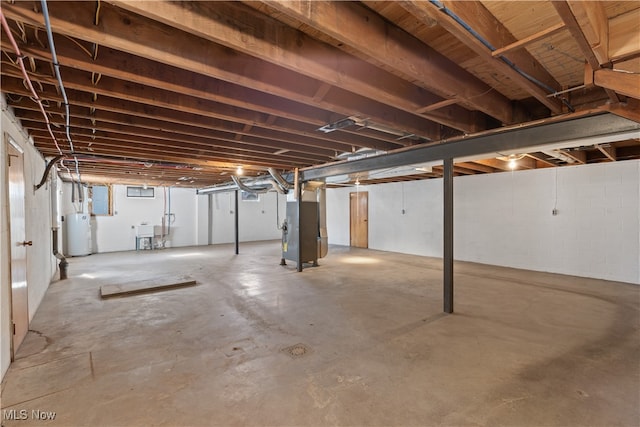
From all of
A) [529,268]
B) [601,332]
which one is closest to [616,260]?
[529,268]

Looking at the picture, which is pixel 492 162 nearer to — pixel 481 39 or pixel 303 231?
pixel 303 231

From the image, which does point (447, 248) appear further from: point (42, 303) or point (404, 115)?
point (42, 303)

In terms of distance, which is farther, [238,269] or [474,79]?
[238,269]

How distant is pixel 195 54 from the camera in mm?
1678

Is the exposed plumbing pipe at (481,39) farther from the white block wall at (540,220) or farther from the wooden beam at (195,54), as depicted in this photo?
the white block wall at (540,220)

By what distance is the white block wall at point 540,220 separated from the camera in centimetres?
486

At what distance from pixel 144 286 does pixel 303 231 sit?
9.67ft

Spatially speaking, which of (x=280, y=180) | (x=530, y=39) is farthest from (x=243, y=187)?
(x=530, y=39)

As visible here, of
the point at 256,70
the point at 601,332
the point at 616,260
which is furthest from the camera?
the point at 616,260

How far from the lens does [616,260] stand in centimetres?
492

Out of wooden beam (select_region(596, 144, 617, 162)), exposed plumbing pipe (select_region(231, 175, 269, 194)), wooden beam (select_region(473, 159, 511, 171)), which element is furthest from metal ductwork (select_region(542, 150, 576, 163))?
exposed plumbing pipe (select_region(231, 175, 269, 194))

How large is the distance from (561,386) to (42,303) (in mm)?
5645

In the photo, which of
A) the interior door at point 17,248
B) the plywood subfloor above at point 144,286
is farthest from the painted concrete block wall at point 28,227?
the plywood subfloor above at point 144,286

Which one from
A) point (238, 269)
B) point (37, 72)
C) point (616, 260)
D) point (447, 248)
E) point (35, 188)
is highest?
point (37, 72)
